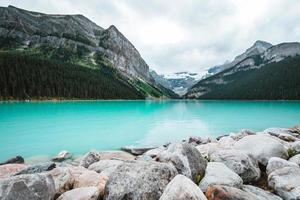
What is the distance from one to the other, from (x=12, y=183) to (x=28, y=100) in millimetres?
110653

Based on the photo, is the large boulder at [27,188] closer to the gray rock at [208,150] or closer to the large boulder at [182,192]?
the large boulder at [182,192]

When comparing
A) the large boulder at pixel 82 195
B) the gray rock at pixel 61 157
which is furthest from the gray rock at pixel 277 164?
the gray rock at pixel 61 157

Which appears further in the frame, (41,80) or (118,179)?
(41,80)

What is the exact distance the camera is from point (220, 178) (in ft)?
28.3

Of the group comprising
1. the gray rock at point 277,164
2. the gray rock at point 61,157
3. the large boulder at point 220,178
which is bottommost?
the gray rock at point 61,157

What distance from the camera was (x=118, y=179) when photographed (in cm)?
748

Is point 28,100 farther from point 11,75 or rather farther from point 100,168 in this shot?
point 100,168

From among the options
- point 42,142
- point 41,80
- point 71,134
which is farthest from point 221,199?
point 41,80

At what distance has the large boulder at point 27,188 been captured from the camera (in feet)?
20.6

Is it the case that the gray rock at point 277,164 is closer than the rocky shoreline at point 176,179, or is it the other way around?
the rocky shoreline at point 176,179

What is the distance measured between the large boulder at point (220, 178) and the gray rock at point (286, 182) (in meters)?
1.22

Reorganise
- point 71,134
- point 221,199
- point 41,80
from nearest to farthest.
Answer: point 221,199
point 71,134
point 41,80

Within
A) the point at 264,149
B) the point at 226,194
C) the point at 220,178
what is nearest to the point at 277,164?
the point at 264,149

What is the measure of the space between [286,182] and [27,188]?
806 cm
